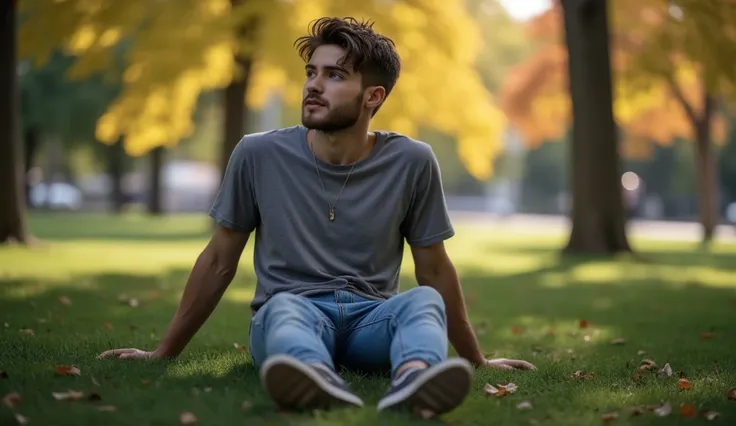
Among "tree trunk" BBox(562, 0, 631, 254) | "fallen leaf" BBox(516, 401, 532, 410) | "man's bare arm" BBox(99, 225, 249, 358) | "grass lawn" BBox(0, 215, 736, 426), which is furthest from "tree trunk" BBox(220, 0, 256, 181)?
"fallen leaf" BBox(516, 401, 532, 410)

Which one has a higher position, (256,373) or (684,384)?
(256,373)

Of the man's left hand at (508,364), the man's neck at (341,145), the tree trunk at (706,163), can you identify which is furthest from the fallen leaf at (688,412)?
the tree trunk at (706,163)

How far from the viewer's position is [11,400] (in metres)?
3.84

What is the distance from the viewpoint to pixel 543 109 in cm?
2928

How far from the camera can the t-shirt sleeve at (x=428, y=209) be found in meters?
4.67

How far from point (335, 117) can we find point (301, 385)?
1.24 metres

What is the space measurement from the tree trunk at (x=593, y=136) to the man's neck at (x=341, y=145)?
12269 mm

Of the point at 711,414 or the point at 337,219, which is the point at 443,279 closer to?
the point at 337,219

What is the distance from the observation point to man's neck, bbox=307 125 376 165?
4559mm

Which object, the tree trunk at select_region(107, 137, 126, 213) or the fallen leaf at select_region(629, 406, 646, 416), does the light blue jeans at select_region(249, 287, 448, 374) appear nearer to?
the fallen leaf at select_region(629, 406, 646, 416)

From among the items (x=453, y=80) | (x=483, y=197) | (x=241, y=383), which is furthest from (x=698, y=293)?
(x=483, y=197)

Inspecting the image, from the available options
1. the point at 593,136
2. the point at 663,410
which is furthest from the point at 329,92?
the point at 593,136

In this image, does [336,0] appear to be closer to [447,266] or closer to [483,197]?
[447,266]

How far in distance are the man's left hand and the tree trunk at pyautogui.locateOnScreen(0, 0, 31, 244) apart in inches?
441
